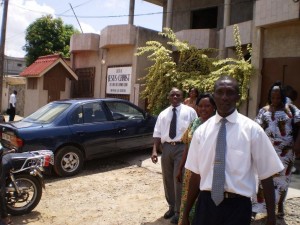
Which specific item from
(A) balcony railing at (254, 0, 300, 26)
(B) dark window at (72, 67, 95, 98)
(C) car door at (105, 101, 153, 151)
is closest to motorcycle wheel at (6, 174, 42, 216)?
(C) car door at (105, 101, 153, 151)

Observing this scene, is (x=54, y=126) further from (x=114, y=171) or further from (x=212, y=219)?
(x=212, y=219)

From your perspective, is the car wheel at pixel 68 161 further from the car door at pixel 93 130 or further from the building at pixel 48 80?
the building at pixel 48 80

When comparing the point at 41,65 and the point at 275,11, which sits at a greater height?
the point at 275,11

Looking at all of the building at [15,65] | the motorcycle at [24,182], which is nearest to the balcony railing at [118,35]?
the motorcycle at [24,182]

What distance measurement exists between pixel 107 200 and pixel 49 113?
8.69ft

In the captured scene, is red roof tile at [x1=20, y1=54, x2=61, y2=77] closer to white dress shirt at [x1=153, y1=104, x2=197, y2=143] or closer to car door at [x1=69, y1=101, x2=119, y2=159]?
car door at [x1=69, y1=101, x2=119, y2=159]

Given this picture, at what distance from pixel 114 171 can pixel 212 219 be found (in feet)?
18.2

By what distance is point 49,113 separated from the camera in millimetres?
7609

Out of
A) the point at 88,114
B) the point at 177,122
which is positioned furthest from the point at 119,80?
the point at 177,122

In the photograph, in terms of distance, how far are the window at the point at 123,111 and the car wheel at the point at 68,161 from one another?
3.94 feet

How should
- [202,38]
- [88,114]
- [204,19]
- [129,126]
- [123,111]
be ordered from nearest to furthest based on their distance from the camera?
[88,114], [129,126], [123,111], [202,38], [204,19]

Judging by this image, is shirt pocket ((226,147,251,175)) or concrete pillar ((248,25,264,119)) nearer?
shirt pocket ((226,147,251,175))

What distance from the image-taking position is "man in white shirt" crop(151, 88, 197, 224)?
470 cm

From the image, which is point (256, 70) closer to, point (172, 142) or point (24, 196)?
point (172, 142)
